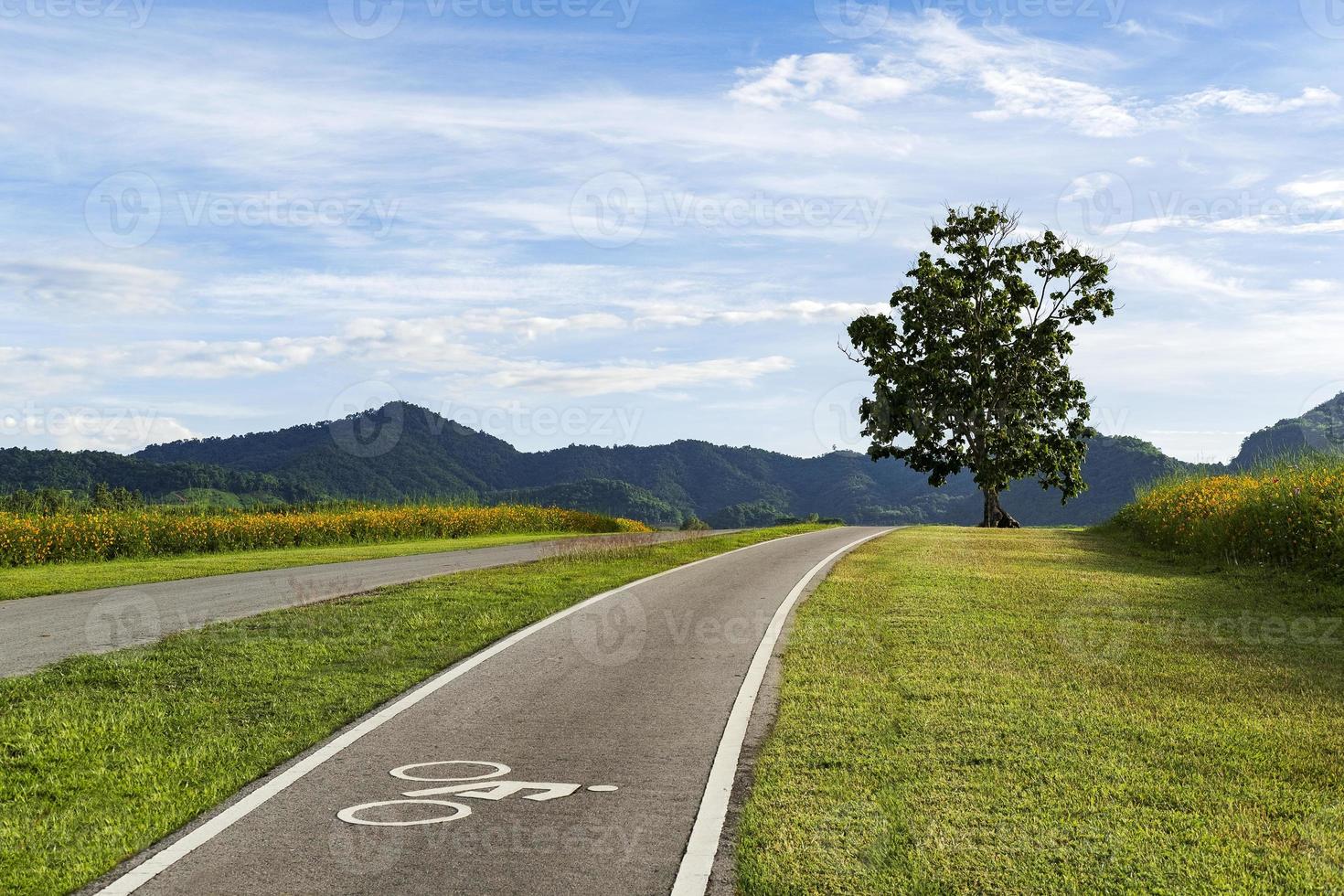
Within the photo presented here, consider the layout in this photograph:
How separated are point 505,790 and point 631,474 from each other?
121 metres

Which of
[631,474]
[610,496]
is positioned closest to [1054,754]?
[610,496]

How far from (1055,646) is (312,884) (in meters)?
7.73

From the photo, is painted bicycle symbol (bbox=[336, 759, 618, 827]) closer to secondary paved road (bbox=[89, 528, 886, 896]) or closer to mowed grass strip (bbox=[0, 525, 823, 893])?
secondary paved road (bbox=[89, 528, 886, 896])

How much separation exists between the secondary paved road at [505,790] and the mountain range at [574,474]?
116 ft

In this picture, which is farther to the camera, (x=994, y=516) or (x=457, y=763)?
(x=994, y=516)

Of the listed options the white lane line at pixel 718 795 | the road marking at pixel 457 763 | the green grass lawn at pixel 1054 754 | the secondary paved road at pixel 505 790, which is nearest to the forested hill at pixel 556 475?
the green grass lawn at pixel 1054 754

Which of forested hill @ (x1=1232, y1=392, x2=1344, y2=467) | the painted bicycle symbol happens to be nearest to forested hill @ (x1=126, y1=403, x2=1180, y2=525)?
forested hill @ (x1=1232, y1=392, x2=1344, y2=467)

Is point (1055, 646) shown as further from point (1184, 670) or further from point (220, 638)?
point (220, 638)

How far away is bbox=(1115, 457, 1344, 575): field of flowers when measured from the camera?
15625 mm

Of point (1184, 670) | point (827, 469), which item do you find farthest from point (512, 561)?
point (827, 469)

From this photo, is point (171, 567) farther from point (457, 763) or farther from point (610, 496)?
point (610, 496)

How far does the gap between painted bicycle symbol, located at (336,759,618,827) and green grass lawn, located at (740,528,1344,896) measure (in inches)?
47.7

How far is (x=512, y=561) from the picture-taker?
21.6m

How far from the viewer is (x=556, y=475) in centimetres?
12162
